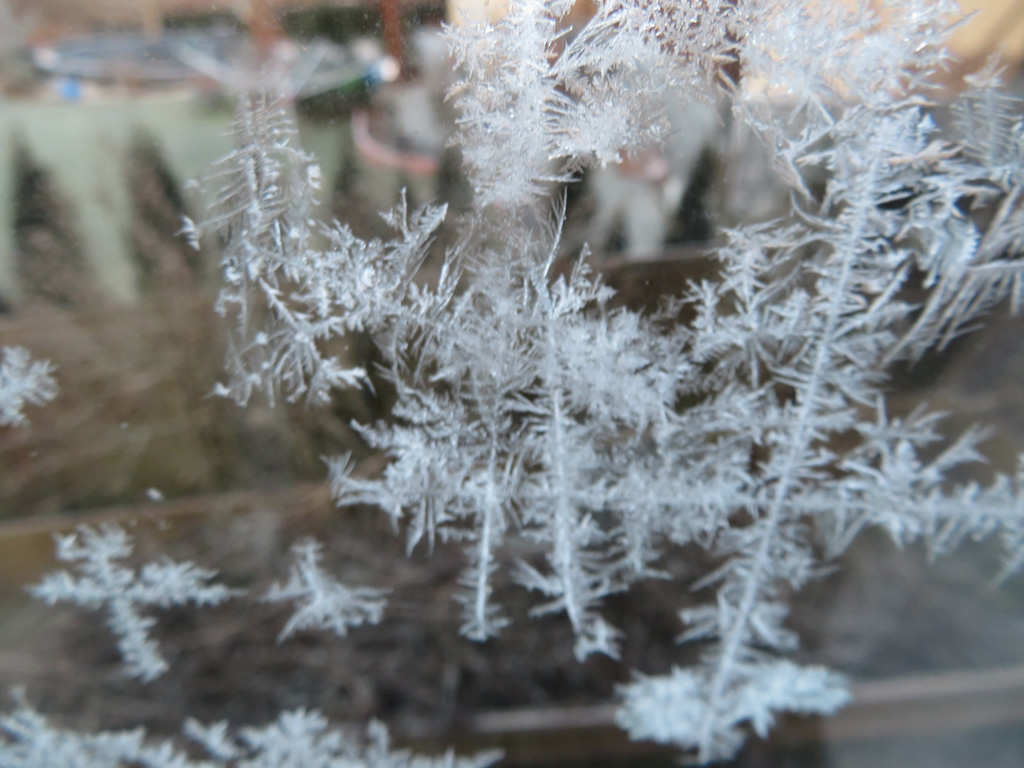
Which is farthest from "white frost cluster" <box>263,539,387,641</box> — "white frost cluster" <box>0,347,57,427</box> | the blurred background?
"white frost cluster" <box>0,347,57,427</box>

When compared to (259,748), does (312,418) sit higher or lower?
higher

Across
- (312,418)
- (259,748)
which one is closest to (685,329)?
(312,418)

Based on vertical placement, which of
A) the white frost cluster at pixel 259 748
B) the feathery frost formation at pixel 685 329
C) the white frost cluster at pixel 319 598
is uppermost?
the feathery frost formation at pixel 685 329

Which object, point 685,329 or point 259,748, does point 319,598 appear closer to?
point 259,748

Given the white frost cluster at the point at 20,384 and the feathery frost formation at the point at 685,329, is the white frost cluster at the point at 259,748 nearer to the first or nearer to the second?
the feathery frost formation at the point at 685,329

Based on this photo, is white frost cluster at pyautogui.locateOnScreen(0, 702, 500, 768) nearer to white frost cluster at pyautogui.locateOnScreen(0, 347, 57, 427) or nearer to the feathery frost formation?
the feathery frost formation

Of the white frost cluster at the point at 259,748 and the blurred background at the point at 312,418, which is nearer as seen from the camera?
the blurred background at the point at 312,418

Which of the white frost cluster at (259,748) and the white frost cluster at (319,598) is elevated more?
the white frost cluster at (319,598)

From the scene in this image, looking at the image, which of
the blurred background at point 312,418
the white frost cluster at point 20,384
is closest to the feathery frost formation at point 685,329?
the blurred background at point 312,418
